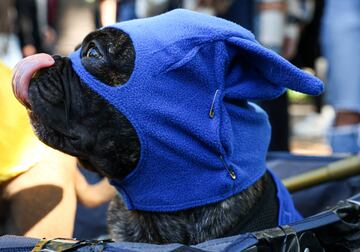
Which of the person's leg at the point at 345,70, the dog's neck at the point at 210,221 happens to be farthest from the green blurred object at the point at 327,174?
the person's leg at the point at 345,70

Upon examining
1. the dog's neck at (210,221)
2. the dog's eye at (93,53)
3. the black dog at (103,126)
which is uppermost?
the dog's eye at (93,53)

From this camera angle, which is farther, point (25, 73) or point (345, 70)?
point (345, 70)

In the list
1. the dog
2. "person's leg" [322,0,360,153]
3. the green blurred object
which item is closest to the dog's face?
the dog

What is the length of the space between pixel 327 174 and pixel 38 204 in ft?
2.56

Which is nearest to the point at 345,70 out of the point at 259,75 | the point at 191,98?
the point at 259,75

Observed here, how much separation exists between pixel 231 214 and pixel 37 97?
42cm

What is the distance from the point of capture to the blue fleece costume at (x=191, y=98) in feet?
3.30

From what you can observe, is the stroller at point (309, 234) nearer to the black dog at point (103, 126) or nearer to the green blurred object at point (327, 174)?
the green blurred object at point (327, 174)

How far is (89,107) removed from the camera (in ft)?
3.34

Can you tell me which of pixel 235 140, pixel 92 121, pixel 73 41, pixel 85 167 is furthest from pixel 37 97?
pixel 73 41

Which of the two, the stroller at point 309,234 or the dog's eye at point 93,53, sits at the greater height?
the dog's eye at point 93,53

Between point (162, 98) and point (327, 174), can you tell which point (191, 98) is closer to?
point (162, 98)

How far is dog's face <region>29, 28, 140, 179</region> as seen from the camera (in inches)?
39.7

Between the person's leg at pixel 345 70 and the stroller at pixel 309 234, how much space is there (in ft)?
1.48
